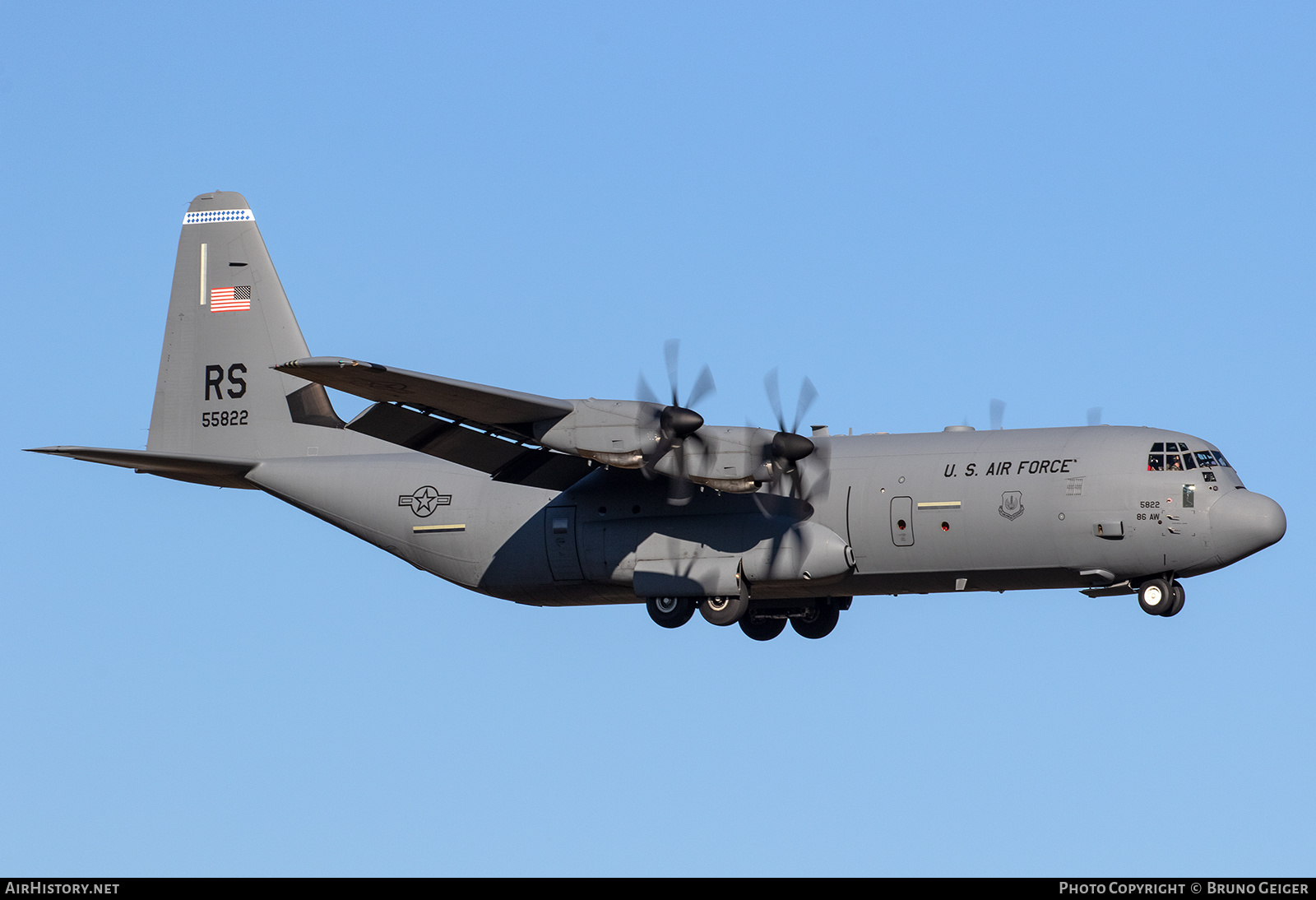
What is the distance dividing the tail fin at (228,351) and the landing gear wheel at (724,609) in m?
7.79

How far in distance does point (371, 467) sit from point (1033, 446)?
423 inches

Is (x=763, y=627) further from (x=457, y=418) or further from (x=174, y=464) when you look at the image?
(x=174, y=464)

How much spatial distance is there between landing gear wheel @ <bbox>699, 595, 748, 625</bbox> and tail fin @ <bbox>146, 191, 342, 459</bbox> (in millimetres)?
7793

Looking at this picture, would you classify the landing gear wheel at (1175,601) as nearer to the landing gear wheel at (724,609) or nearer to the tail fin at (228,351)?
the landing gear wheel at (724,609)

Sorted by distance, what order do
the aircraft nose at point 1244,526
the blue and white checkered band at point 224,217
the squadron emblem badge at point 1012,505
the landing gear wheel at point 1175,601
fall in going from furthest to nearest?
the blue and white checkered band at point 224,217 → the squadron emblem badge at point 1012,505 → the landing gear wheel at point 1175,601 → the aircraft nose at point 1244,526

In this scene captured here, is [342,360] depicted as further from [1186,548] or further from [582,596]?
[1186,548]

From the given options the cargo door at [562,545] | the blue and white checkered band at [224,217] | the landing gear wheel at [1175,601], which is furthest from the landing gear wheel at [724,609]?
the blue and white checkered band at [224,217]

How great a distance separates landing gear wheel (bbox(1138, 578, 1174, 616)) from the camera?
903 inches

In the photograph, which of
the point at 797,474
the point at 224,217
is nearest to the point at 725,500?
the point at 797,474

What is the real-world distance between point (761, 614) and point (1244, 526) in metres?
7.84

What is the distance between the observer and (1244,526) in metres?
22.4

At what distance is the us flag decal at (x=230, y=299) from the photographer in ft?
96.1

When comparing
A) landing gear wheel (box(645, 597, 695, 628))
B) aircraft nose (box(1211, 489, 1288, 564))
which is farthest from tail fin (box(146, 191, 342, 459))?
aircraft nose (box(1211, 489, 1288, 564))

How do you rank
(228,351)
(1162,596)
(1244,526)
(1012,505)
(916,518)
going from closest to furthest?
1. (1244,526)
2. (1162,596)
3. (1012,505)
4. (916,518)
5. (228,351)
